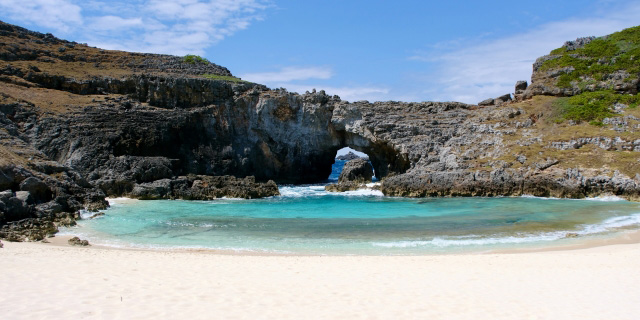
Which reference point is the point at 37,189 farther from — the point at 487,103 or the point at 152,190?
the point at 487,103

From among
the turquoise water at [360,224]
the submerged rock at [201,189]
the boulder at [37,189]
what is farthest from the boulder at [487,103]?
the boulder at [37,189]

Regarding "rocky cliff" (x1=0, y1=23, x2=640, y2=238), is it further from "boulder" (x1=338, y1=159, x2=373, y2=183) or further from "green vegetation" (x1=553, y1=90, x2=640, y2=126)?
"boulder" (x1=338, y1=159, x2=373, y2=183)

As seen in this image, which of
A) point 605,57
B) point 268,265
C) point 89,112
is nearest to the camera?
point 268,265

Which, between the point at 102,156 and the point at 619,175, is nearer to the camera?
the point at 619,175

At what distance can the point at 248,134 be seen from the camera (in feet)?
138

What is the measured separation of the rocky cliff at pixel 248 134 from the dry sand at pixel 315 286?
1490 centimetres

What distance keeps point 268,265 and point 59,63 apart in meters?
39.9

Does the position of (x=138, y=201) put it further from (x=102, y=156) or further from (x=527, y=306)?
(x=527, y=306)

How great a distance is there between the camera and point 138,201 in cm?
2927

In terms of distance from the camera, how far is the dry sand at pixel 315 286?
664 centimetres

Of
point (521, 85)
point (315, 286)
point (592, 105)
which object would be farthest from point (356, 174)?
point (315, 286)

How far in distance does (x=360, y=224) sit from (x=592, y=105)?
2878 cm

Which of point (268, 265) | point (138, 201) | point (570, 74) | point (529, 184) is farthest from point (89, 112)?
point (570, 74)

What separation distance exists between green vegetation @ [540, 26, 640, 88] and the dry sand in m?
34.2
